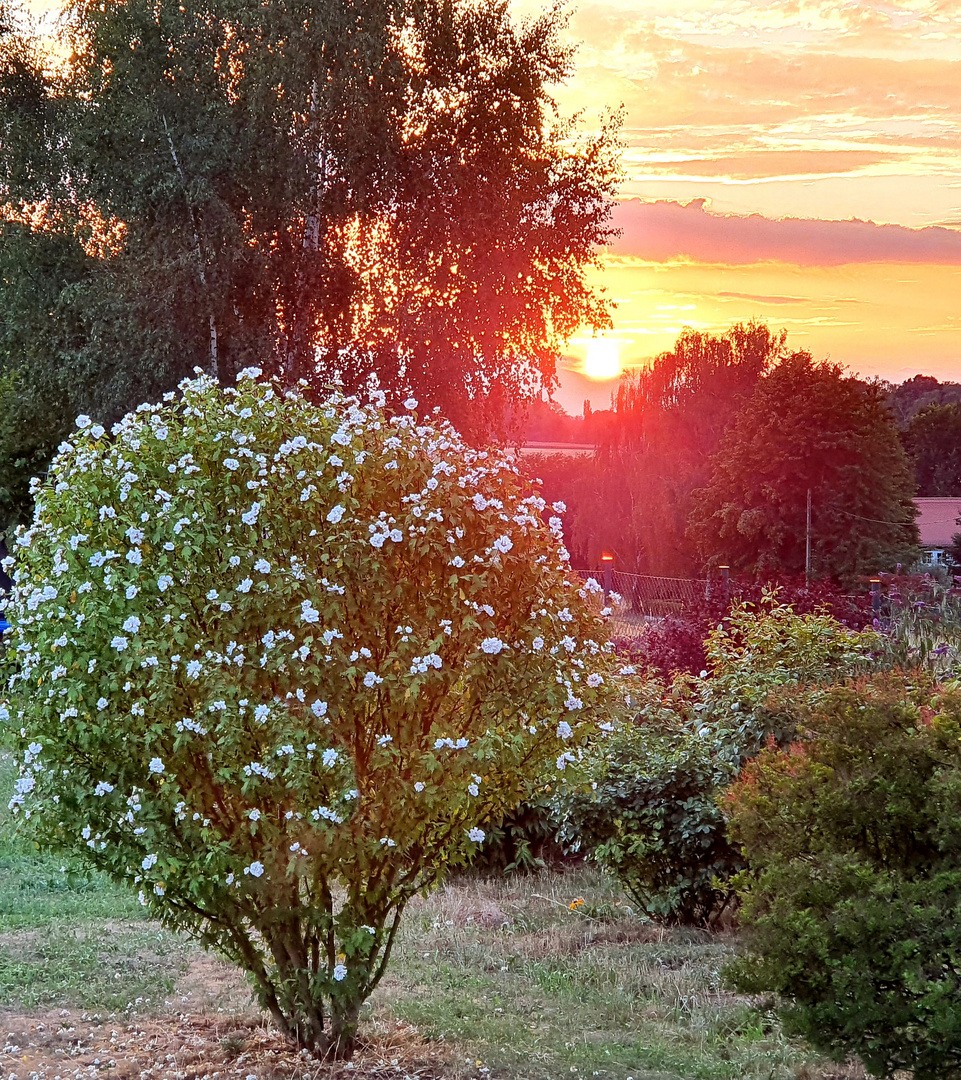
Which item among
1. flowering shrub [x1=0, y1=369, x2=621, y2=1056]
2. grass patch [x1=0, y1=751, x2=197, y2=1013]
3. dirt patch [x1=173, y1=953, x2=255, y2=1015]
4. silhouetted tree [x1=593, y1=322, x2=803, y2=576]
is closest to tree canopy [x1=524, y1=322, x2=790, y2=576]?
silhouetted tree [x1=593, y1=322, x2=803, y2=576]

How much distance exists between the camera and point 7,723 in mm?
5184

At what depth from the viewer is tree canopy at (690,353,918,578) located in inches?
1487

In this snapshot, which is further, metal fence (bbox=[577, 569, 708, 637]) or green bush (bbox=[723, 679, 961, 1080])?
metal fence (bbox=[577, 569, 708, 637])

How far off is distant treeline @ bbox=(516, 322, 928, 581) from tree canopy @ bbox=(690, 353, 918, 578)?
0.14ft

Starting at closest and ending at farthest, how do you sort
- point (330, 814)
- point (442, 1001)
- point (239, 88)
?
point (330, 814) → point (442, 1001) → point (239, 88)

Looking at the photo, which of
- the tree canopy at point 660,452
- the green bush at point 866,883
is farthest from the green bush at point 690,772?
the tree canopy at point 660,452

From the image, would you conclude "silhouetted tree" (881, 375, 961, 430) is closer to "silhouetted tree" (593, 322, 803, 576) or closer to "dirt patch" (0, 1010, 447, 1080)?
"silhouetted tree" (593, 322, 803, 576)

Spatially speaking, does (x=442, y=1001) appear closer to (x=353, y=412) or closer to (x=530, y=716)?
(x=530, y=716)

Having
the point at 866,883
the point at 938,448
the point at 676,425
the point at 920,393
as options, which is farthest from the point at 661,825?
the point at 920,393

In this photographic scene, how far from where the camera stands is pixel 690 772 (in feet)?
23.9

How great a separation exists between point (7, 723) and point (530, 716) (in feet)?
7.11

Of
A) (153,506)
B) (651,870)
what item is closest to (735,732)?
(651,870)

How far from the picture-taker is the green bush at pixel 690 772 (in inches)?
279

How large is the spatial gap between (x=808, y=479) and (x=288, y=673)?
118 ft
